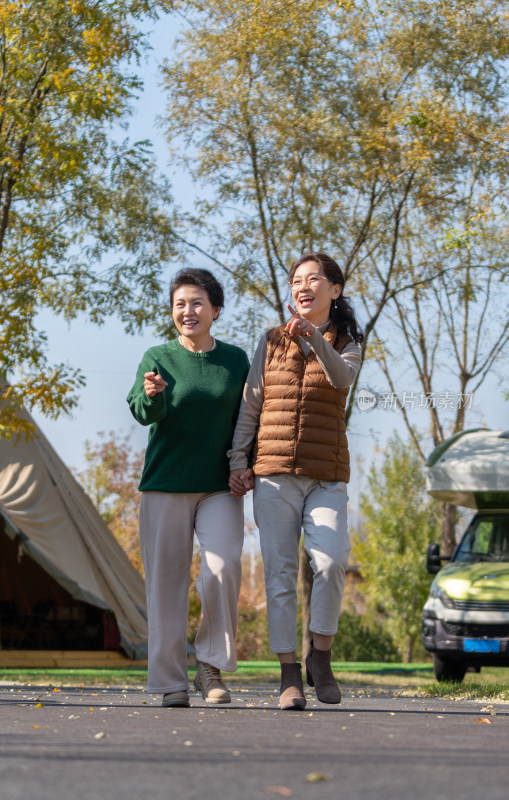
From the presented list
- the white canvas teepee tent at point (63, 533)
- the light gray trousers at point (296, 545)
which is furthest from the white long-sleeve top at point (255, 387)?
the white canvas teepee tent at point (63, 533)

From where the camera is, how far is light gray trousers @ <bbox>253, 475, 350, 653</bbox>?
457 centimetres

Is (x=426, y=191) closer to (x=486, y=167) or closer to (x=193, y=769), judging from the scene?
(x=486, y=167)

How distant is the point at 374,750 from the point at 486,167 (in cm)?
1097

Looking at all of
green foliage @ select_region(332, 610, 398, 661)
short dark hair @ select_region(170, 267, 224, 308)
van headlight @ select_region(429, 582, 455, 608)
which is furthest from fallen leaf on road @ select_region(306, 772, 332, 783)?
green foliage @ select_region(332, 610, 398, 661)

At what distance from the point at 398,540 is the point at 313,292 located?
2549 centimetres

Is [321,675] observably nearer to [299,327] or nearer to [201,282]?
[299,327]

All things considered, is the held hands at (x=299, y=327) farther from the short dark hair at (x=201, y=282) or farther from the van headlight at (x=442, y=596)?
the van headlight at (x=442, y=596)

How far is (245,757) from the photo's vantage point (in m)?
2.69

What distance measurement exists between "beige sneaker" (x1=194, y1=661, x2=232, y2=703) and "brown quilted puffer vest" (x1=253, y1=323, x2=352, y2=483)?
0.86 meters

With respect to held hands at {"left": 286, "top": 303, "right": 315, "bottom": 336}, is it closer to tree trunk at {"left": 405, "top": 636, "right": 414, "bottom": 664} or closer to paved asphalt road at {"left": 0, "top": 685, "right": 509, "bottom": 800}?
paved asphalt road at {"left": 0, "top": 685, "right": 509, "bottom": 800}

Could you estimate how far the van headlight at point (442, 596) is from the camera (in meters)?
10.0

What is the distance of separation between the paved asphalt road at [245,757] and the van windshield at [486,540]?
6.79 meters

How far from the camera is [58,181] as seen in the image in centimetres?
1109

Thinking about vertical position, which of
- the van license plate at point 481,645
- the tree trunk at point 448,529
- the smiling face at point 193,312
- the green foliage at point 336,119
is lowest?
the van license plate at point 481,645
